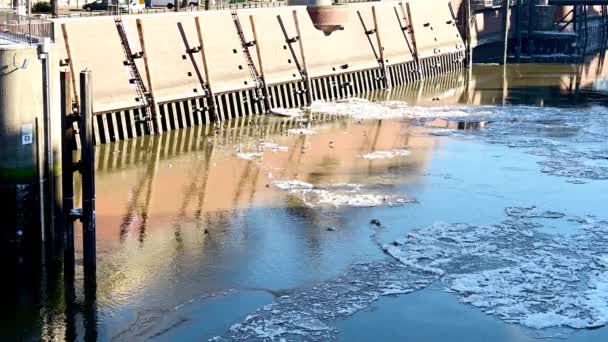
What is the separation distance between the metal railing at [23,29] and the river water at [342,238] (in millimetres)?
6519

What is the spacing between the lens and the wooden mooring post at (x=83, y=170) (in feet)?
83.3

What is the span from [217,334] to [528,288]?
916 cm

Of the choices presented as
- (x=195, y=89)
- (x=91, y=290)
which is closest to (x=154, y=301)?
(x=91, y=290)

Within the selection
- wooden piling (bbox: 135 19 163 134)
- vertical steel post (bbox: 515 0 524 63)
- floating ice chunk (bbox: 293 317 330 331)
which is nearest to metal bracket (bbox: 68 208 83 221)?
floating ice chunk (bbox: 293 317 330 331)

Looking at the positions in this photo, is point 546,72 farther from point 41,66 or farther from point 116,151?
point 41,66

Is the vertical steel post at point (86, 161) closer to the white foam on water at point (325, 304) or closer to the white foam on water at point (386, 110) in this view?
the white foam on water at point (325, 304)

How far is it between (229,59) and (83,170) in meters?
31.7

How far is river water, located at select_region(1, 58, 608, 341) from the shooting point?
23.9 metres

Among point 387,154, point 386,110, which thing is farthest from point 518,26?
point 387,154

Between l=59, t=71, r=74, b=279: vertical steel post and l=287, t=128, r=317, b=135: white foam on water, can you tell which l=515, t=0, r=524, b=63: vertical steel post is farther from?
l=59, t=71, r=74, b=279: vertical steel post

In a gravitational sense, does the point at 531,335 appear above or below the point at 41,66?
below

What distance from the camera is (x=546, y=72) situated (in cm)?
8700

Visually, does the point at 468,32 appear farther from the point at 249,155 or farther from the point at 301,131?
the point at 249,155

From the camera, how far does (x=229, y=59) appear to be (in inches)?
2222
